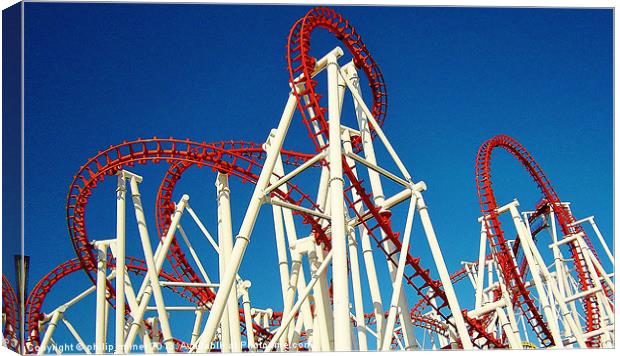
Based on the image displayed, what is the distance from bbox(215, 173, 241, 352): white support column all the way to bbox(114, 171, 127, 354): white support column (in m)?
1.37

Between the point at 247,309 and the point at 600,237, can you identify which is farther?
the point at 600,237

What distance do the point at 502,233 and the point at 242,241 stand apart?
22.2 feet

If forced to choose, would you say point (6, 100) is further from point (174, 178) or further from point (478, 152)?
point (478, 152)

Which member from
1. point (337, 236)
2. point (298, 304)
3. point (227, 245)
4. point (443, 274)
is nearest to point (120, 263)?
point (227, 245)

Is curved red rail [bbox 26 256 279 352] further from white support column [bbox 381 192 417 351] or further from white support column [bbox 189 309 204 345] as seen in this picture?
white support column [bbox 381 192 417 351]

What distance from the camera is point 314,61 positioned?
8.98m

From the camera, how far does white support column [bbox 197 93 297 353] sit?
7.08m

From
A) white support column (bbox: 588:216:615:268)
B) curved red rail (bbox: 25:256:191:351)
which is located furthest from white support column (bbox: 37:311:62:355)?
white support column (bbox: 588:216:615:268)

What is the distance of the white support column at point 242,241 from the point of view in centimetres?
708

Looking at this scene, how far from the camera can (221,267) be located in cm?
977

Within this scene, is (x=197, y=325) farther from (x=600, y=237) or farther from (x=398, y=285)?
(x=600, y=237)

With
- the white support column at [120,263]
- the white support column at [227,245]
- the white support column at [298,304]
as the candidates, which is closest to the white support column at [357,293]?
the white support column at [298,304]

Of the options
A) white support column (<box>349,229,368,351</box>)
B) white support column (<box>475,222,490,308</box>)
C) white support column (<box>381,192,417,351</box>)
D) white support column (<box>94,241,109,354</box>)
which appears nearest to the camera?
white support column (<box>381,192,417,351</box>)

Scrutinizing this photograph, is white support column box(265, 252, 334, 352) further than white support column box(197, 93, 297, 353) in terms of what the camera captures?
Yes
